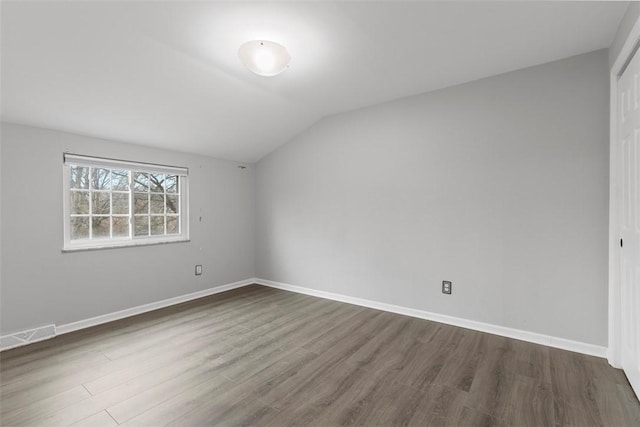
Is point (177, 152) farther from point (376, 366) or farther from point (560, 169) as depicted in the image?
point (560, 169)

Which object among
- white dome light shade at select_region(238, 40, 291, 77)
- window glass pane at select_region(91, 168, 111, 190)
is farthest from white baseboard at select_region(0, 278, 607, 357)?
white dome light shade at select_region(238, 40, 291, 77)

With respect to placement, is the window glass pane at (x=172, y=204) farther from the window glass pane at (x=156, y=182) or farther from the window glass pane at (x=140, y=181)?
the window glass pane at (x=140, y=181)

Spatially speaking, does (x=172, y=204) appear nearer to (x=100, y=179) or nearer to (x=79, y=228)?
(x=100, y=179)

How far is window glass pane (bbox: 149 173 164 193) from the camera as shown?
11.7ft

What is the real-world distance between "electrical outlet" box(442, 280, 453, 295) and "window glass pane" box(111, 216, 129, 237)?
11.8 ft

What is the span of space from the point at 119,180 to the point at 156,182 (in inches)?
16.1

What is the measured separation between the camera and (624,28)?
190cm

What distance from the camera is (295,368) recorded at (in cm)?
215

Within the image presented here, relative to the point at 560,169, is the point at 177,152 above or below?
above

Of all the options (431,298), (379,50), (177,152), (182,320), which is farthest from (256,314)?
(379,50)

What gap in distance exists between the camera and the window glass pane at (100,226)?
10.2 feet

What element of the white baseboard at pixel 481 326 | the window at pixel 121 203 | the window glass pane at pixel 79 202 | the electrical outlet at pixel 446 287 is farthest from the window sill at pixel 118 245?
the electrical outlet at pixel 446 287

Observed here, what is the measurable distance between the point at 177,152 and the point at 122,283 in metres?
1.67

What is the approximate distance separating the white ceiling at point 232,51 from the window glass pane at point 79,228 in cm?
88
